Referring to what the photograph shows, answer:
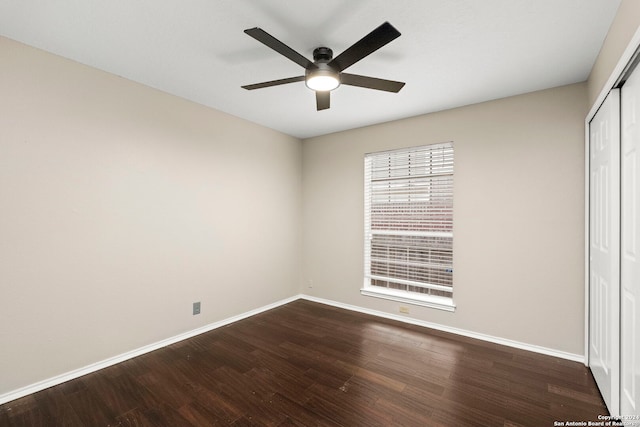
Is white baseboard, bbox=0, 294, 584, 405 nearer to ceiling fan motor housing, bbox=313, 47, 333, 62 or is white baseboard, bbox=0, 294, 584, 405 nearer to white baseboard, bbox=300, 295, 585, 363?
white baseboard, bbox=300, 295, 585, 363

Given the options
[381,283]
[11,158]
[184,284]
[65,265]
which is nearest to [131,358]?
[184,284]

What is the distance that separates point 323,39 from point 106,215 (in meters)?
2.35

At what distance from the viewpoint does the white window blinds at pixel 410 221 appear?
3402mm

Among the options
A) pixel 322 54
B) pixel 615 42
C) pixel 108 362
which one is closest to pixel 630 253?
pixel 615 42

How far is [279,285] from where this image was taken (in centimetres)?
424

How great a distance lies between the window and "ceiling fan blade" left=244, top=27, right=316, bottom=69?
2.18 meters

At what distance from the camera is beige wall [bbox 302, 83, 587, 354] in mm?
2629

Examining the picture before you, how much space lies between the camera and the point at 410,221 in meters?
3.67

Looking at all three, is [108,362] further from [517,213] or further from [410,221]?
[517,213]

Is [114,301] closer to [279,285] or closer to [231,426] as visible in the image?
[231,426]

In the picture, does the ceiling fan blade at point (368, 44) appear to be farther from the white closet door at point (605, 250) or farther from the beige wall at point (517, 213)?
the beige wall at point (517, 213)

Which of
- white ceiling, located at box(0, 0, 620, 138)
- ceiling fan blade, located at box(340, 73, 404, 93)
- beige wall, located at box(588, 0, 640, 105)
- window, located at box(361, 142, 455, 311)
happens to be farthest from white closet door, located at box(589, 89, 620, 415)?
ceiling fan blade, located at box(340, 73, 404, 93)

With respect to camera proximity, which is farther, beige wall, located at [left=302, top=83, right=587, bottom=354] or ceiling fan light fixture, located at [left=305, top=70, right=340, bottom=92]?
beige wall, located at [left=302, top=83, right=587, bottom=354]

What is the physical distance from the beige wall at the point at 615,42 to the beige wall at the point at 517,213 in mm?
468
